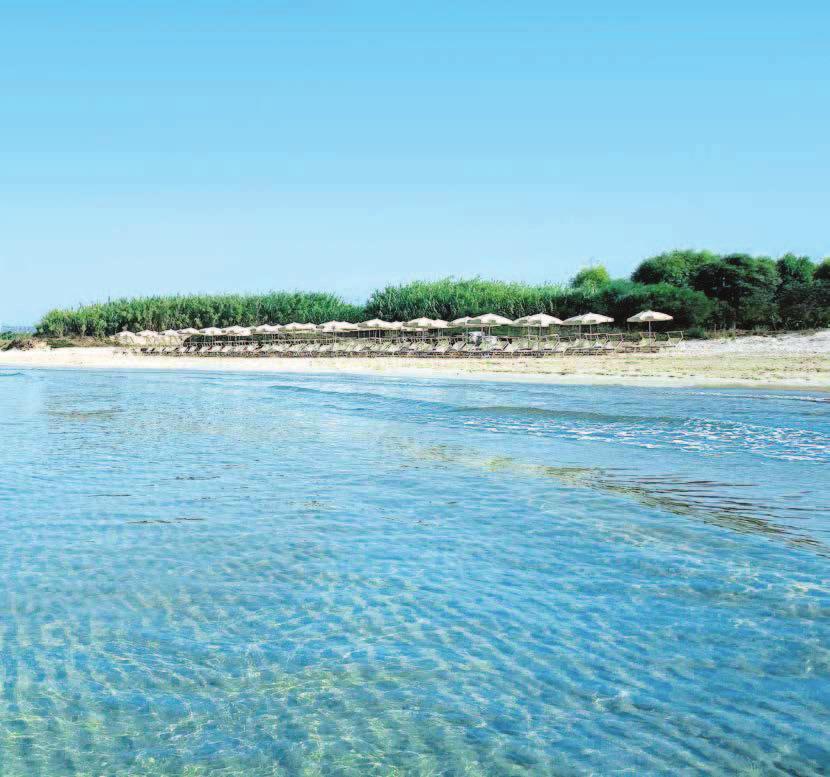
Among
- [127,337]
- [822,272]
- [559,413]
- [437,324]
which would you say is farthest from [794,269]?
[127,337]

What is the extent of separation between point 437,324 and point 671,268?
15658 mm

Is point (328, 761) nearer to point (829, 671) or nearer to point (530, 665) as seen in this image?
point (530, 665)

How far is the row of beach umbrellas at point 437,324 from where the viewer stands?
3828 cm

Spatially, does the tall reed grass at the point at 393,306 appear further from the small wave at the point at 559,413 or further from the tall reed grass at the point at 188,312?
the small wave at the point at 559,413

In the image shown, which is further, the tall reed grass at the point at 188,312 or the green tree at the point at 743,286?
the tall reed grass at the point at 188,312

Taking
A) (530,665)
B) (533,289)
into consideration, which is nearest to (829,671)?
(530,665)

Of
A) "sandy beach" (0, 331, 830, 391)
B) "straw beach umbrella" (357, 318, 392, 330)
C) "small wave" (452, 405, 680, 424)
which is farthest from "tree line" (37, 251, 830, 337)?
"small wave" (452, 405, 680, 424)

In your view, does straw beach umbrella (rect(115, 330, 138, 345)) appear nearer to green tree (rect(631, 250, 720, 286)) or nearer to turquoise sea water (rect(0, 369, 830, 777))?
green tree (rect(631, 250, 720, 286))

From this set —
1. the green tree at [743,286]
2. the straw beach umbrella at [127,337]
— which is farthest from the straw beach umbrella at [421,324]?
the straw beach umbrella at [127,337]

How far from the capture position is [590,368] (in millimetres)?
27875

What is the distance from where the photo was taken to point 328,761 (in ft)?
10.2

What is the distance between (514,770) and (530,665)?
3.08 ft

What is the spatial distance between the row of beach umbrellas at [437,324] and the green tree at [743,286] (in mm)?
4326

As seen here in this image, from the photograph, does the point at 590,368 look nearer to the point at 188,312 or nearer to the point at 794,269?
the point at 794,269
